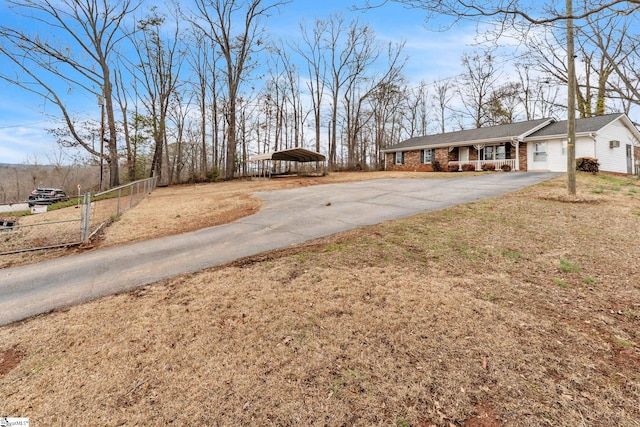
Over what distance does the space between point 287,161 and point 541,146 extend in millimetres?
18335

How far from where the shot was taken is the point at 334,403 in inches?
77.2

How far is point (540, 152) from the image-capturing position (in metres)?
18.6

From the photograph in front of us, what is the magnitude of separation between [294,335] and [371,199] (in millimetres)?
7858

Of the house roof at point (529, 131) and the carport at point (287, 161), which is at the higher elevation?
the house roof at point (529, 131)

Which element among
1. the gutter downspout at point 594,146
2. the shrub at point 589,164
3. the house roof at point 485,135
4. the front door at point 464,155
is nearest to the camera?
the shrub at point 589,164

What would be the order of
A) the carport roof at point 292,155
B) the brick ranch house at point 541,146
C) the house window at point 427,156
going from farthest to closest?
the house window at point 427,156
the carport roof at point 292,155
the brick ranch house at point 541,146

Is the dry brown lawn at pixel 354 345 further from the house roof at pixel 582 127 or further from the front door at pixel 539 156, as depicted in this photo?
the front door at pixel 539 156

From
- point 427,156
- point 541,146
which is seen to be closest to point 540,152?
point 541,146

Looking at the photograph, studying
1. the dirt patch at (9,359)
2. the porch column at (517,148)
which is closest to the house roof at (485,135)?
the porch column at (517,148)

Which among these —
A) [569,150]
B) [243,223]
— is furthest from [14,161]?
[569,150]

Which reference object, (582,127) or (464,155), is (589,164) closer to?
(582,127)

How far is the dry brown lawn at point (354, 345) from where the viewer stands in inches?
76.0

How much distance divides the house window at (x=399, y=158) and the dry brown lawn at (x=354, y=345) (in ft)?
77.0

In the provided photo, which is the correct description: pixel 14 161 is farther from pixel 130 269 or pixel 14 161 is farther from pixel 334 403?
pixel 334 403
